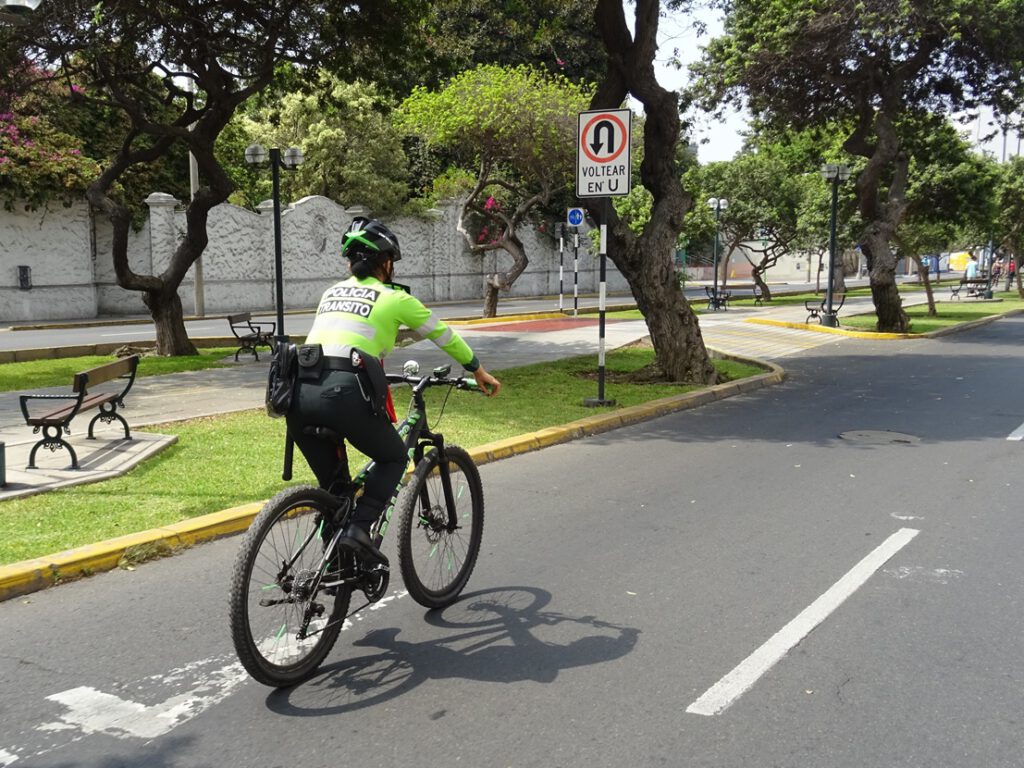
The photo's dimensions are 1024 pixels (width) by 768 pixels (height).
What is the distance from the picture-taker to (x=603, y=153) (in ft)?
35.2

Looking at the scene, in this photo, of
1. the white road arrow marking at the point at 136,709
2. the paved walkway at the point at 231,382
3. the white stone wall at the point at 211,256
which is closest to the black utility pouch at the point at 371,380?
the white road arrow marking at the point at 136,709

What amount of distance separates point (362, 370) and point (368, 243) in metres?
0.61

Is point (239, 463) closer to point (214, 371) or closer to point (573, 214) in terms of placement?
point (214, 371)

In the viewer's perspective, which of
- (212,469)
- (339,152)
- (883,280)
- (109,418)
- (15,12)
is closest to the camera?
(212,469)

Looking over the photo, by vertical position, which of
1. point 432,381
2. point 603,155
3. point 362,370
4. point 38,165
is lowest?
point 432,381

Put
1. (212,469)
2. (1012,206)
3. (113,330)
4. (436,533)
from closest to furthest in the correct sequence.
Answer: (436,533) < (212,469) < (113,330) < (1012,206)

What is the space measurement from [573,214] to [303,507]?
2295 centimetres

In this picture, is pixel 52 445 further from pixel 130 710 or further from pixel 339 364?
pixel 339 364

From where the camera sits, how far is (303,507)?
395 centimetres

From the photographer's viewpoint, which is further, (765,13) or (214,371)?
(765,13)

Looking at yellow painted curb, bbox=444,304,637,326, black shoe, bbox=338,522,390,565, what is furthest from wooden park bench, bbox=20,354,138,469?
yellow painted curb, bbox=444,304,637,326

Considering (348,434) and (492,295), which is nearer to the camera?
(348,434)

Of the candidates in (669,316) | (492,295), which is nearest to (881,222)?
(492,295)

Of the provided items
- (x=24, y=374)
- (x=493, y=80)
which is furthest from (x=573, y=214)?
(x=24, y=374)
